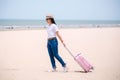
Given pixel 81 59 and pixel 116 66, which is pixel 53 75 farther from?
pixel 116 66

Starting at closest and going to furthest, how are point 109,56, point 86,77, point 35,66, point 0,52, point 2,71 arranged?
point 86,77, point 2,71, point 35,66, point 109,56, point 0,52

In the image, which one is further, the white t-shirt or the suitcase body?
the suitcase body

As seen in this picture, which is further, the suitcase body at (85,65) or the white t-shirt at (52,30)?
the suitcase body at (85,65)

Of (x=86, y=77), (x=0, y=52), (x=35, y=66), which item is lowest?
(x=86, y=77)

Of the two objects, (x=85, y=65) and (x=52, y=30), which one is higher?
(x=52, y=30)

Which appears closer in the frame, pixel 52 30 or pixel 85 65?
pixel 52 30

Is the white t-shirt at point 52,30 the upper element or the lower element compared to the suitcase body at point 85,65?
upper

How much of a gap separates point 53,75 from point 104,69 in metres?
1.14

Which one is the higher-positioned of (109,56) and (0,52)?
(0,52)

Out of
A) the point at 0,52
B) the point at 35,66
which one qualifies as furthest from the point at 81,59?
the point at 0,52

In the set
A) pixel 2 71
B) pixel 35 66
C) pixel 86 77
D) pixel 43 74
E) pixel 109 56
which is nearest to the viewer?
pixel 86 77

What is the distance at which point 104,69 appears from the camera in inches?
295

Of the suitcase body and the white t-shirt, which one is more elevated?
the white t-shirt

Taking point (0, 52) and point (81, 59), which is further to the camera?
point (0, 52)
